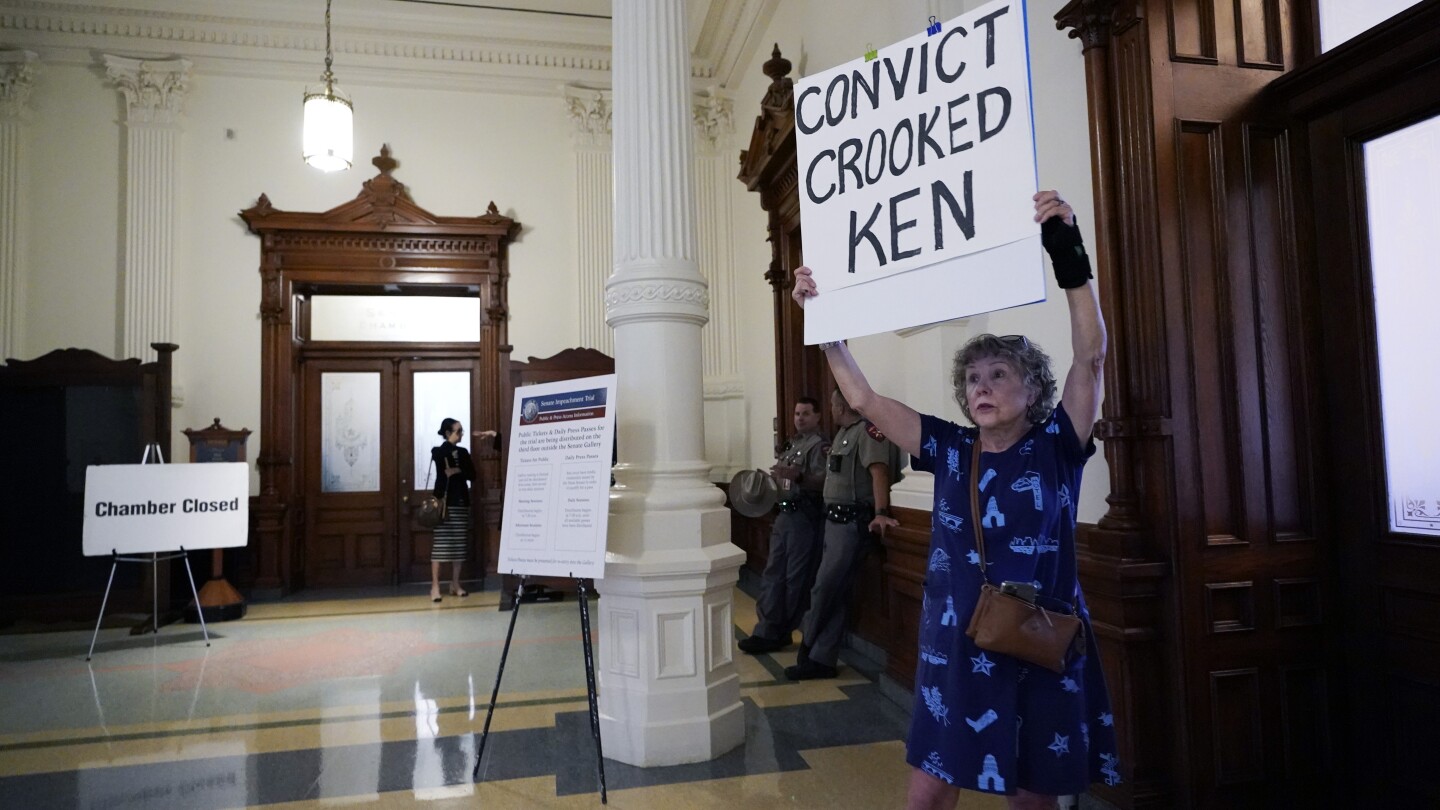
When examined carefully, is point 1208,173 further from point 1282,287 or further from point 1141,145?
point 1282,287

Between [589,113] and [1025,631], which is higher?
[589,113]

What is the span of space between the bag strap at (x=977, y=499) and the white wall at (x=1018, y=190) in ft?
1.74

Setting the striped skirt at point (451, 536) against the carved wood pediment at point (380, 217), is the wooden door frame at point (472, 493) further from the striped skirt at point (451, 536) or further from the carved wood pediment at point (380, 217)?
the carved wood pediment at point (380, 217)

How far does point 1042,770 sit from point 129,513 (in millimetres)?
6140

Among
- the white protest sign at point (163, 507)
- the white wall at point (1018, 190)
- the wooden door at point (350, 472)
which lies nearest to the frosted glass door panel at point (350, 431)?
the wooden door at point (350, 472)

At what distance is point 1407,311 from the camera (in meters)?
2.28

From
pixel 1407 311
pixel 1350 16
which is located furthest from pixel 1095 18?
pixel 1407 311

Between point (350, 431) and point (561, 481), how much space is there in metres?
5.73

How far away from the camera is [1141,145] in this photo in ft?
8.09

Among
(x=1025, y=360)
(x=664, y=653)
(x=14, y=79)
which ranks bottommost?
(x=664, y=653)

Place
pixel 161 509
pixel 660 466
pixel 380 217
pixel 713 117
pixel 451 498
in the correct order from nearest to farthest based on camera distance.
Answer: pixel 660 466 → pixel 161 509 → pixel 451 498 → pixel 380 217 → pixel 713 117

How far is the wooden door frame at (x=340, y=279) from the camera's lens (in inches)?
297

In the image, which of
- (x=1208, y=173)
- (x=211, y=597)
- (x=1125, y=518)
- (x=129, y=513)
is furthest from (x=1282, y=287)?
(x=211, y=597)

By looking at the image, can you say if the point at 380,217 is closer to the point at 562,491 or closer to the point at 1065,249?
the point at 562,491
